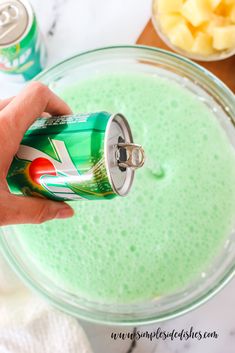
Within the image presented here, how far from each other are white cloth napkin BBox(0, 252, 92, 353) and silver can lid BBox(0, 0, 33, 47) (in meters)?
0.45

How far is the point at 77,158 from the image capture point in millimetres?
605

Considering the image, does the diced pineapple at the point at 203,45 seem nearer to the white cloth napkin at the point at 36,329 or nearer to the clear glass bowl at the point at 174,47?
the clear glass bowl at the point at 174,47

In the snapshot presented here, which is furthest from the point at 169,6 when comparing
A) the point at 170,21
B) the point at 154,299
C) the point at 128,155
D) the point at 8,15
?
the point at 154,299

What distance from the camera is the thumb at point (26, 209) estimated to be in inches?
25.4

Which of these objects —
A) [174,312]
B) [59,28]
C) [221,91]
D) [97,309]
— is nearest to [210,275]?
[174,312]

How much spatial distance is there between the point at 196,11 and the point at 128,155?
1.17 ft

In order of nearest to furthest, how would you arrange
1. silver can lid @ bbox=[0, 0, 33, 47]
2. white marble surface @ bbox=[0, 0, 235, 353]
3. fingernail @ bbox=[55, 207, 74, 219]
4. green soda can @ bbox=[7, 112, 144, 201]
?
green soda can @ bbox=[7, 112, 144, 201], fingernail @ bbox=[55, 207, 74, 219], silver can lid @ bbox=[0, 0, 33, 47], white marble surface @ bbox=[0, 0, 235, 353]

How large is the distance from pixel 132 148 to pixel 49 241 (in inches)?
14.7

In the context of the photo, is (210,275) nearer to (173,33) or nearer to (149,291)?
(149,291)

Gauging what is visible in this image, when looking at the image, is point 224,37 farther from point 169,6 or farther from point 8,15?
point 8,15

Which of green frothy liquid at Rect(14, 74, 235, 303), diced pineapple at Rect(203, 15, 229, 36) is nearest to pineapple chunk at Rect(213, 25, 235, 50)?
diced pineapple at Rect(203, 15, 229, 36)

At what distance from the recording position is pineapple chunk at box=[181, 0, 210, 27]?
85 cm

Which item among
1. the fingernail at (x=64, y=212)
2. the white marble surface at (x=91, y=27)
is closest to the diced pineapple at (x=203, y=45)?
the white marble surface at (x=91, y=27)

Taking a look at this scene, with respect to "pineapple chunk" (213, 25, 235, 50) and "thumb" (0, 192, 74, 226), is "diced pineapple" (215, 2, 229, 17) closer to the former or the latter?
"pineapple chunk" (213, 25, 235, 50)
